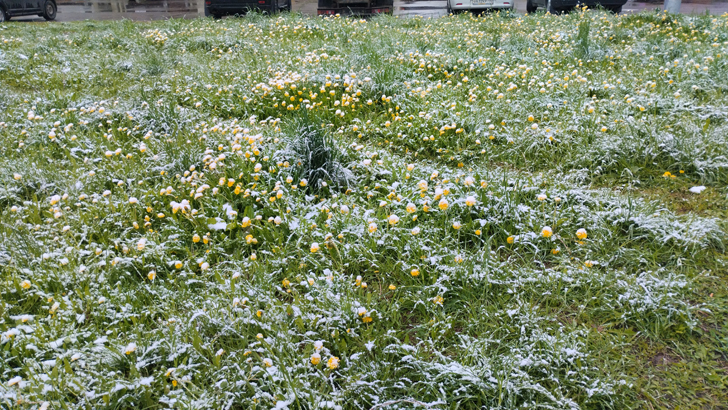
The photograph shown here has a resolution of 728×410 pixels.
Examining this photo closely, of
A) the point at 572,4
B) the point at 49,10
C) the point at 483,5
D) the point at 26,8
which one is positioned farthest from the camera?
the point at 49,10

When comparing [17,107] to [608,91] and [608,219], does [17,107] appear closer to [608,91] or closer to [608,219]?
[608,219]

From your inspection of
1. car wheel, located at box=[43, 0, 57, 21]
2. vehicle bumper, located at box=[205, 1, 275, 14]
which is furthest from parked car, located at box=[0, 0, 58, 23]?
vehicle bumper, located at box=[205, 1, 275, 14]

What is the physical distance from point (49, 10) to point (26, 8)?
69.8 inches

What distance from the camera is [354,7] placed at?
13617mm

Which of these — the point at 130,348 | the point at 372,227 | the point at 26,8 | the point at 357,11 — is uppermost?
the point at 26,8

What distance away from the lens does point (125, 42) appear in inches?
385

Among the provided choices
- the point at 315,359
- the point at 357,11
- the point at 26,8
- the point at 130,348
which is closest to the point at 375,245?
the point at 315,359

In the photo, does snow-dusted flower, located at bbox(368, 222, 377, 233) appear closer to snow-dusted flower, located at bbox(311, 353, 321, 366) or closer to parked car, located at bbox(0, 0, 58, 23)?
snow-dusted flower, located at bbox(311, 353, 321, 366)

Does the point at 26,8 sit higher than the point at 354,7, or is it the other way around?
the point at 26,8

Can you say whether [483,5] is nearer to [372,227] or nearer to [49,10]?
[372,227]

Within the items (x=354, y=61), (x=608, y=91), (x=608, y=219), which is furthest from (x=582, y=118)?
(x=354, y=61)

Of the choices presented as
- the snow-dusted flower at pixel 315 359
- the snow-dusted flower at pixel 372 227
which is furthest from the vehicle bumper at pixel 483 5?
the snow-dusted flower at pixel 315 359

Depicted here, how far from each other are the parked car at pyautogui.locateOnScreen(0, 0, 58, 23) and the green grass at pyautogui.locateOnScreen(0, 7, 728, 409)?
46.9 feet

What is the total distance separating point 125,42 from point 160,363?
9.44 metres
